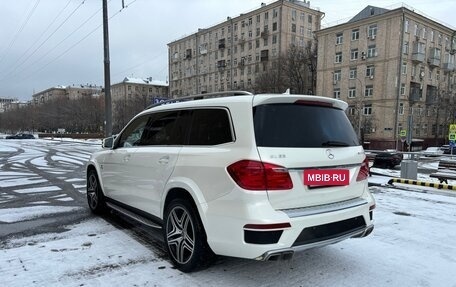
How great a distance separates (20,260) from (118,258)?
3.62ft

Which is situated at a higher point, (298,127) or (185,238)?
(298,127)

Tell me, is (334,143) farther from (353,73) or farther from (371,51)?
(353,73)

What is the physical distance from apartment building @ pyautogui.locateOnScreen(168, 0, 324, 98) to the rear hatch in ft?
203

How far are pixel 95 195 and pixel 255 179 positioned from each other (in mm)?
4104

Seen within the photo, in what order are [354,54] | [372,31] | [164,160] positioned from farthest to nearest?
1. [354,54]
2. [372,31]
3. [164,160]

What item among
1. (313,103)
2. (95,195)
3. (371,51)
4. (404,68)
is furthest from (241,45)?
(313,103)

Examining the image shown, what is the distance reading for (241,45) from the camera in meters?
74.9

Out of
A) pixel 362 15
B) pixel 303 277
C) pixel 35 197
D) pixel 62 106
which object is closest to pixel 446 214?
pixel 303 277

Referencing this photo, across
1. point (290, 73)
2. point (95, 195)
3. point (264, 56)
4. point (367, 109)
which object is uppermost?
point (264, 56)

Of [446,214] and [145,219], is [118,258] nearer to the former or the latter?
[145,219]

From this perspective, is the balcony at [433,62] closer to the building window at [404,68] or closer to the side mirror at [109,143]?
the building window at [404,68]

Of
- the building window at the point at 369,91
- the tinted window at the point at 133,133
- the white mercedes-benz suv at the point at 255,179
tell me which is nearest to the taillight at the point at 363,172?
the white mercedes-benz suv at the point at 255,179

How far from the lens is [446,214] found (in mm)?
6609

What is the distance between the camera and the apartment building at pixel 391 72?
46.0 meters
